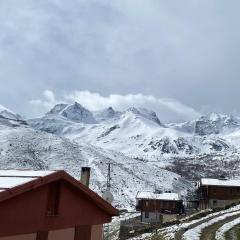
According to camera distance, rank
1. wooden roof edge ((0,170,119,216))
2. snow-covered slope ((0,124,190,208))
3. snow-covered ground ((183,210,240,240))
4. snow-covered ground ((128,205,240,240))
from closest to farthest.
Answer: wooden roof edge ((0,170,119,216))
snow-covered ground ((183,210,240,240))
snow-covered ground ((128,205,240,240))
snow-covered slope ((0,124,190,208))

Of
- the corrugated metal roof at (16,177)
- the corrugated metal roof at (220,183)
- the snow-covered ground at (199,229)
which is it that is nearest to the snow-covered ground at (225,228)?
the snow-covered ground at (199,229)

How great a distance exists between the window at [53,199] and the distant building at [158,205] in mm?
75526

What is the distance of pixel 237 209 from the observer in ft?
191

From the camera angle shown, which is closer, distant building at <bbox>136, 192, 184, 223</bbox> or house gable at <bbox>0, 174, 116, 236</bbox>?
house gable at <bbox>0, 174, 116, 236</bbox>

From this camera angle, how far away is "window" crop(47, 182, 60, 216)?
1474 cm

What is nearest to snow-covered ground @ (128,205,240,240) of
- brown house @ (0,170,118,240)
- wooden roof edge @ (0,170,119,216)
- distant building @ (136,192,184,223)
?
wooden roof edge @ (0,170,119,216)

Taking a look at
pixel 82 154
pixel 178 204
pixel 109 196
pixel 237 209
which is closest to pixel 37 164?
pixel 82 154

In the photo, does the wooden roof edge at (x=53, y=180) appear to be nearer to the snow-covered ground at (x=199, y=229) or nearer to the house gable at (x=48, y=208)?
the house gable at (x=48, y=208)

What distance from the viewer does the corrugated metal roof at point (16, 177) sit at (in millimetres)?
12944

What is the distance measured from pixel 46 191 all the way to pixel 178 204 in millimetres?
87311

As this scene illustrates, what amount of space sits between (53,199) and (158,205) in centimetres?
8669

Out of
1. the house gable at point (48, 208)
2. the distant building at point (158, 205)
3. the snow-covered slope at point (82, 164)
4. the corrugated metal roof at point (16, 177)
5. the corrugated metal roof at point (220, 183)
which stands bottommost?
the house gable at point (48, 208)

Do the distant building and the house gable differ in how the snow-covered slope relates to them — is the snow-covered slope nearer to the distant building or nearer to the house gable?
the distant building

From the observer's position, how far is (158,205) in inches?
3920
